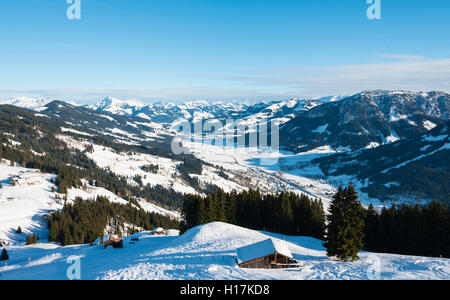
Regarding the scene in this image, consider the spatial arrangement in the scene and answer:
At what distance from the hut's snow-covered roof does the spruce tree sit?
7.90m

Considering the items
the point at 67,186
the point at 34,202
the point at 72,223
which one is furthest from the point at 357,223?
the point at 67,186

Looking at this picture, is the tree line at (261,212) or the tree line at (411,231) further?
the tree line at (261,212)

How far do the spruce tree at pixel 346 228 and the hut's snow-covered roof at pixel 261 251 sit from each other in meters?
7.90

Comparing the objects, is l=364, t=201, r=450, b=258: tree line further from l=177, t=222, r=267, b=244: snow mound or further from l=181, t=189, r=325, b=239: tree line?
l=177, t=222, r=267, b=244: snow mound

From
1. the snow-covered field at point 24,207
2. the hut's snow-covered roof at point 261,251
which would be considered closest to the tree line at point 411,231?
the hut's snow-covered roof at point 261,251

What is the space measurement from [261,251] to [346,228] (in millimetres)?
12996

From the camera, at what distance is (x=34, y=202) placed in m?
112

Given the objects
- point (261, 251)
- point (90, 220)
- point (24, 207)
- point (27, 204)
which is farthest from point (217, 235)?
point (27, 204)

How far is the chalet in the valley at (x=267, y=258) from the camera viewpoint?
34.4 m

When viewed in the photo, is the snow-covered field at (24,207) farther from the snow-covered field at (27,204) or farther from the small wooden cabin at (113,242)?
the small wooden cabin at (113,242)

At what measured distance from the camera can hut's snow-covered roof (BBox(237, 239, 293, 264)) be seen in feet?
113

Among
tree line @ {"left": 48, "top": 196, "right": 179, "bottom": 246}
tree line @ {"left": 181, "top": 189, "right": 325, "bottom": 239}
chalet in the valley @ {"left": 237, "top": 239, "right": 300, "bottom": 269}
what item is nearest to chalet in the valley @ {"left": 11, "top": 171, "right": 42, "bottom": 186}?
tree line @ {"left": 48, "top": 196, "right": 179, "bottom": 246}

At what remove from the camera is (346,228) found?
38.4 m
